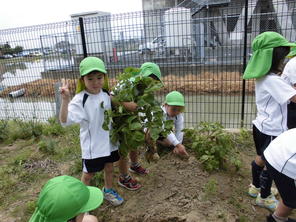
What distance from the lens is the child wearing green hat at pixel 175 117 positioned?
314 cm

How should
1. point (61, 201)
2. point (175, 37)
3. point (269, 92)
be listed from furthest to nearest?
point (175, 37) < point (269, 92) < point (61, 201)

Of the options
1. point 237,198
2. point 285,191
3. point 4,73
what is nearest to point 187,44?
point 237,198

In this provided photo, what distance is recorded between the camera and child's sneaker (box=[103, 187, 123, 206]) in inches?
104

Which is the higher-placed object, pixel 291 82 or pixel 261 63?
pixel 261 63

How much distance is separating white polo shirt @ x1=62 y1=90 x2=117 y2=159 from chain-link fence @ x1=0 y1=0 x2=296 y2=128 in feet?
8.70

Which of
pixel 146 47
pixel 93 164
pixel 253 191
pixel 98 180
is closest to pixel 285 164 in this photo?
pixel 253 191

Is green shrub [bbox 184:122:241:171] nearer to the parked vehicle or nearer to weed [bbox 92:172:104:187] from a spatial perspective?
weed [bbox 92:172:104:187]

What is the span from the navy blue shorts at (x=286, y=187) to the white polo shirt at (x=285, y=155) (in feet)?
0.30

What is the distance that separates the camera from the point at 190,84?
20.0 feet

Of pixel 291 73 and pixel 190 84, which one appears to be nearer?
pixel 291 73

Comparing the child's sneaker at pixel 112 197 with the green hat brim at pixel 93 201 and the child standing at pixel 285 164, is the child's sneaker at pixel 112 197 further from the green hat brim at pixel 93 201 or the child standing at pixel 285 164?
the child standing at pixel 285 164

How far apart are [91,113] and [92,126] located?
0.13 m

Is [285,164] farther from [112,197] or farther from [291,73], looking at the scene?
[112,197]

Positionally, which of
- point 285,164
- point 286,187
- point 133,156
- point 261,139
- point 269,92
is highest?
point 269,92
